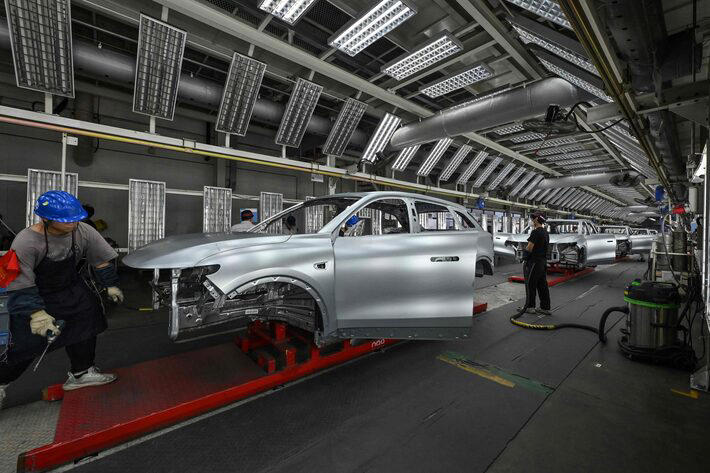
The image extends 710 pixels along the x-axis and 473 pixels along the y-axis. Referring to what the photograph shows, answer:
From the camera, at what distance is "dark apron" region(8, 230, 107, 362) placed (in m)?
2.01

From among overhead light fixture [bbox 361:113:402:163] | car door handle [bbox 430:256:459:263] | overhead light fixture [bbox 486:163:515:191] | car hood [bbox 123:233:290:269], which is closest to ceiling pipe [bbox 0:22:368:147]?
overhead light fixture [bbox 361:113:402:163]

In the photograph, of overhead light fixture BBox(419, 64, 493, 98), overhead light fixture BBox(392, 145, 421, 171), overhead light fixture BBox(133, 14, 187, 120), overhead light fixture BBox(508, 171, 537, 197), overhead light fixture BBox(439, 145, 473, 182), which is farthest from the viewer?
overhead light fixture BBox(508, 171, 537, 197)

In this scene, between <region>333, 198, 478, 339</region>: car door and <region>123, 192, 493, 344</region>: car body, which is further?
<region>333, 198, 478, 339</region>: car door

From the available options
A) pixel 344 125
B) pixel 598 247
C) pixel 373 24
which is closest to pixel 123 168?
pixel 344 125

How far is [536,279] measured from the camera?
186 inches

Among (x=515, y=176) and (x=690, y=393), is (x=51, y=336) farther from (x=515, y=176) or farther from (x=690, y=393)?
(x=515, y=176)

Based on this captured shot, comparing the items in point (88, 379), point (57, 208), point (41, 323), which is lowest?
point (88, 379)

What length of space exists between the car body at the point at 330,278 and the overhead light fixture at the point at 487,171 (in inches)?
339

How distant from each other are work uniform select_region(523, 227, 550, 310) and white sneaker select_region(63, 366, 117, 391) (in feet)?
17.4

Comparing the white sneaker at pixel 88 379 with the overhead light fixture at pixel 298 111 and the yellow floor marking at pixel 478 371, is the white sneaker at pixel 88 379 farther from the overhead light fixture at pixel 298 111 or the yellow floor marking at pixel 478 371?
the overhead light fixture at pixel 298 111

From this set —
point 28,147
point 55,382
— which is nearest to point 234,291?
point 55,382

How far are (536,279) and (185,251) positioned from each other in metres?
4.93

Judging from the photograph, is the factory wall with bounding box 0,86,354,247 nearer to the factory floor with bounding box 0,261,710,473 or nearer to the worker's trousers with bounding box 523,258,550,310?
the factory floor with bounding box 0,261,710,473

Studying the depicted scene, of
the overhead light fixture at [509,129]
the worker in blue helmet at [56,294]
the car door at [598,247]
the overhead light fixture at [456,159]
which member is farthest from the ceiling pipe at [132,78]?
the car door at [598,247]
